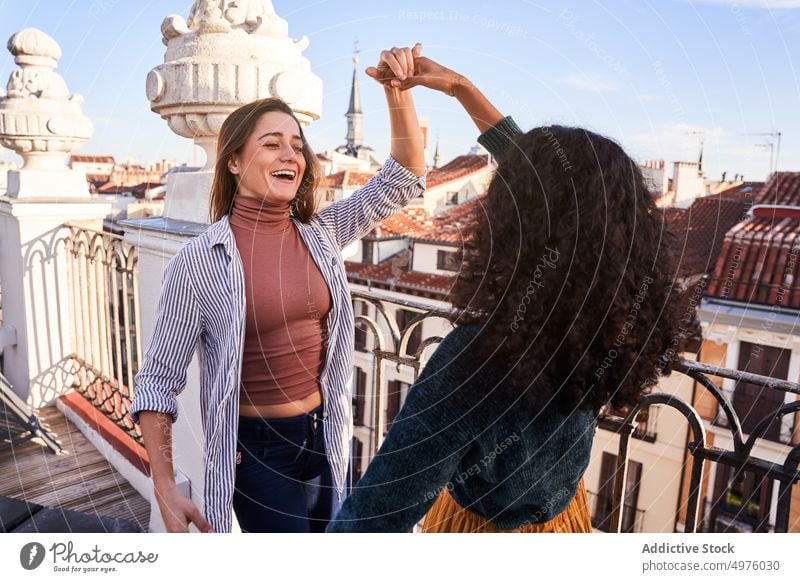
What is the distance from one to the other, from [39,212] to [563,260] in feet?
5.75

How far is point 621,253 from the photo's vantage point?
58 centimetres

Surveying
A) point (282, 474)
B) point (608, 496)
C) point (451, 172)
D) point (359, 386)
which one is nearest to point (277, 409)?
point (282, 474)

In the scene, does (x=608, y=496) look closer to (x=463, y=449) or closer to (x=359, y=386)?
(x=359, y=386)

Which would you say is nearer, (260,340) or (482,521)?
(482,521)

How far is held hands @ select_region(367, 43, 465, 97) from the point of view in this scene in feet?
2.93

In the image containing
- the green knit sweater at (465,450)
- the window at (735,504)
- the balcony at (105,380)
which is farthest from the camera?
the window at (735,504)

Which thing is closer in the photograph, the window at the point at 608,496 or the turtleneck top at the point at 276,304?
the turtleneck top at the point at 276,304

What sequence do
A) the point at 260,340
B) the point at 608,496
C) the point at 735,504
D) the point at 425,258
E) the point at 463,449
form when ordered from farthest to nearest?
1. the point at 608,496
2. the point at 735,504
3. the point at 425,258
4. the point at 260,340
5. the point at 463,449

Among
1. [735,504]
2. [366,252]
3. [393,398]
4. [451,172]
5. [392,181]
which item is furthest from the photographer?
[366,252]

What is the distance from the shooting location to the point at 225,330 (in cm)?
79

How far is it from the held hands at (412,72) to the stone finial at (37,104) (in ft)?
4.02

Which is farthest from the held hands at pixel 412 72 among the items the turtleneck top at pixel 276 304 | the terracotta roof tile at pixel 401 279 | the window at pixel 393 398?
the terracotta roof tile at pixel 401 279

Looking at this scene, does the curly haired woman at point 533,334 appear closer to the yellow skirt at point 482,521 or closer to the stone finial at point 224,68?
the yellow skirt at point 482,521

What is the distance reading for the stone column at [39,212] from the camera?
1668mm
